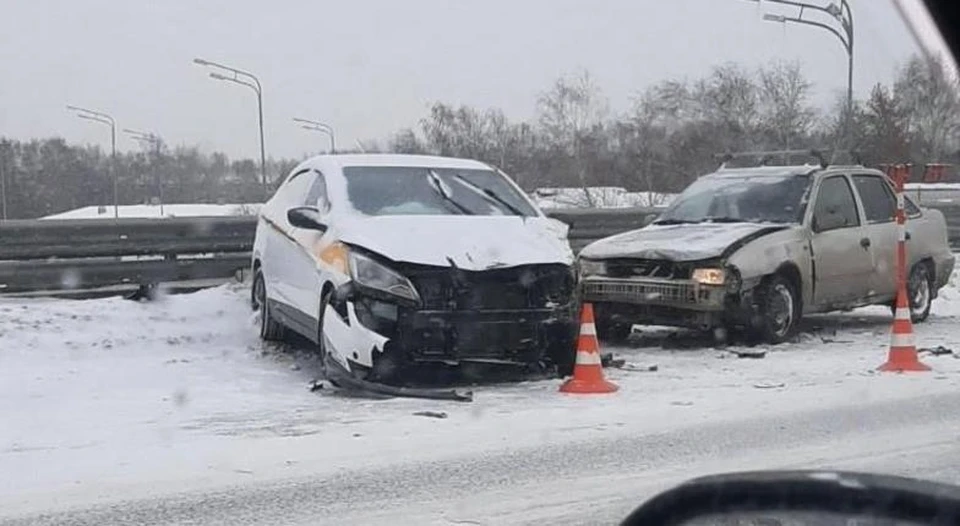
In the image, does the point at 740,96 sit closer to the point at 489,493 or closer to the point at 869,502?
the point at 489,493

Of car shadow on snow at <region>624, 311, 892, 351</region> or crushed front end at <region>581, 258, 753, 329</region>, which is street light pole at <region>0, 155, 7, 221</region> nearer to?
car shadow on snow at <region>624, 311, 892, 351</region>

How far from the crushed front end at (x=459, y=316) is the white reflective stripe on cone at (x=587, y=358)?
284mm

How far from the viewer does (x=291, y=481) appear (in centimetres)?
596

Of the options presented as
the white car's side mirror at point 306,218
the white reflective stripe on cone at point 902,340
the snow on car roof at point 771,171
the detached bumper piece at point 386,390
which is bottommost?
the detached bumper piece at point 386,390

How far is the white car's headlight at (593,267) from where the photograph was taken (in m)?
10.8

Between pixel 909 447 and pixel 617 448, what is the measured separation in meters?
1.66

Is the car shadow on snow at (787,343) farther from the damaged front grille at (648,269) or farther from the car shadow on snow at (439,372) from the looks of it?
the car shadow on snow at (439,372)

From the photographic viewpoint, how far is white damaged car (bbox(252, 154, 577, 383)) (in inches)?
320

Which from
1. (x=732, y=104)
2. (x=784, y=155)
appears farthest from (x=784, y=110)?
(x=784, y=155)

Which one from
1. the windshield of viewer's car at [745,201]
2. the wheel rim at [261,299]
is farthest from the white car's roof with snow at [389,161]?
the windshield of viewer's car at [745,201]

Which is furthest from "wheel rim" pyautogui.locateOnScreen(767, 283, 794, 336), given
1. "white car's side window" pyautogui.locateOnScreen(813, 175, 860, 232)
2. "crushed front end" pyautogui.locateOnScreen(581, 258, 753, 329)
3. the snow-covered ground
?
the snow-covered ground

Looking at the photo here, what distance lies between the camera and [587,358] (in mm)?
8445

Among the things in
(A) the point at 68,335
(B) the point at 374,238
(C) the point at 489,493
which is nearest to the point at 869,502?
(C) the point at 489,493

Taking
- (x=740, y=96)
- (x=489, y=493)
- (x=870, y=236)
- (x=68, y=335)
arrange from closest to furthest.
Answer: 1. (x=489, y=493)
2. (x=68, y=335)
3. (x=870, y=236)
4. (x=740, y=96)
